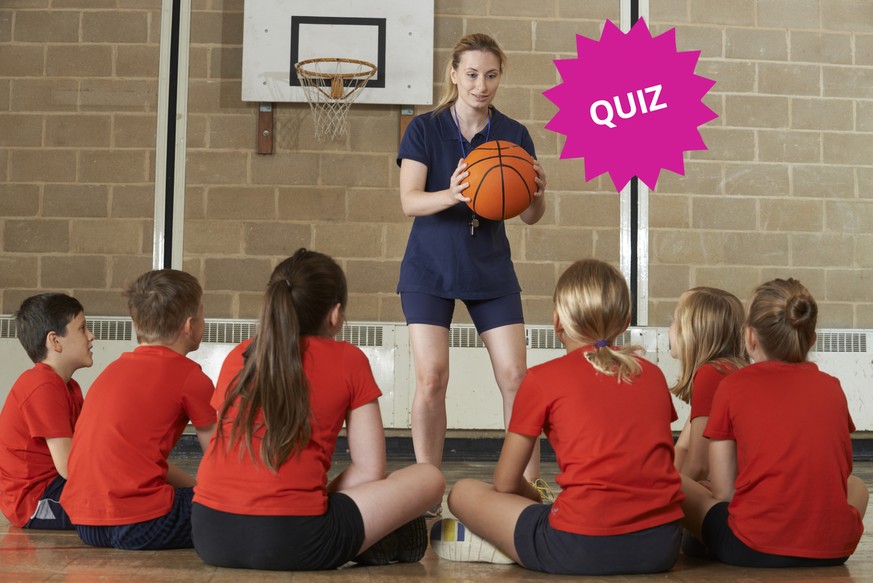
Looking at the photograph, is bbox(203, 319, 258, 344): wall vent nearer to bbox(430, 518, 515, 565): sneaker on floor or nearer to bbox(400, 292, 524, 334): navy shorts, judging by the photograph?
bbox(400, 292, 524, 334): navy shorts

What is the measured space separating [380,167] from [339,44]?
64 cm

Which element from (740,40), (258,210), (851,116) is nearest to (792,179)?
(851,116)

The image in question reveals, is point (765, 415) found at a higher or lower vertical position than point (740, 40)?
lower

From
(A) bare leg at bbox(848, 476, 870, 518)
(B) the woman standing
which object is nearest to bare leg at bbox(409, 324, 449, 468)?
(B) the woman standing

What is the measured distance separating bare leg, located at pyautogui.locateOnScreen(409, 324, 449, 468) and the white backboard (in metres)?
2.29

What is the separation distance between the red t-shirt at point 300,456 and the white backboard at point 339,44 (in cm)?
300

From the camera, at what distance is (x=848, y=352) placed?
15.9 ft

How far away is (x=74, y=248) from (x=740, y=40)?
361 centimetres

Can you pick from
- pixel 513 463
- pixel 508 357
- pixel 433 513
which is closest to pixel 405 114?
pixel 508 357

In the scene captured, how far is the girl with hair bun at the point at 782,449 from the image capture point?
1.94m

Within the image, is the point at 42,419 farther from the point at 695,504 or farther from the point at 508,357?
the point at 695,504

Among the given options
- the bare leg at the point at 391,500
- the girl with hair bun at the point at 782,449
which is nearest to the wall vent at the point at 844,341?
the girl with hair bun at the point at 782,449

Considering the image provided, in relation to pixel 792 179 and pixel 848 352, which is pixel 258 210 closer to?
pixel 792 179

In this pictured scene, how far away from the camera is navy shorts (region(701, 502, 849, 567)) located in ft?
6.53
